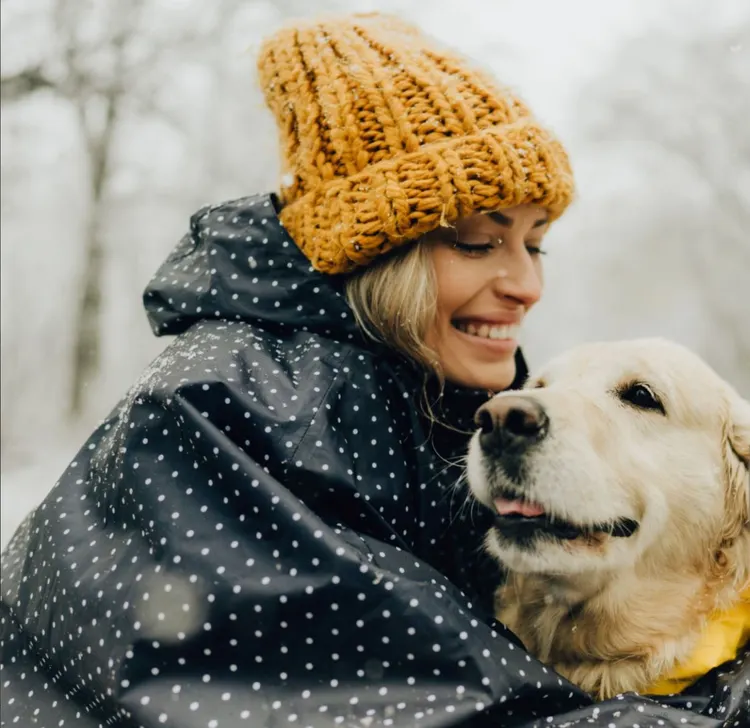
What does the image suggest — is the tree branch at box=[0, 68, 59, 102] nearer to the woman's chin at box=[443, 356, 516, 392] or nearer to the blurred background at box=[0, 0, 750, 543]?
the blurred background at box=[0, 0, 750, 543]

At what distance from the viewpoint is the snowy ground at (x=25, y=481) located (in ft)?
10.8

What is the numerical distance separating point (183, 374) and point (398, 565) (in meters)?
0.63

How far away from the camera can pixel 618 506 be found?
1.71 meters

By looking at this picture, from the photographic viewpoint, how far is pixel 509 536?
1.73 metres

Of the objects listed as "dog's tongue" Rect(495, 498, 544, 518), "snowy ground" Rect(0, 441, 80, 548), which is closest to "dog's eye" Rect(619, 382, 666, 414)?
"dog's tongue" Rect(495, 498, 544, 518)

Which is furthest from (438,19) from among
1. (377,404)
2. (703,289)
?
(377,404)

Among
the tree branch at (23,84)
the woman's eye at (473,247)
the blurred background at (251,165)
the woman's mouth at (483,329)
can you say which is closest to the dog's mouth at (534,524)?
the woman's mouth at (483,329)

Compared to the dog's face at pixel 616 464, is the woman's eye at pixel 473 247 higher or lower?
higher

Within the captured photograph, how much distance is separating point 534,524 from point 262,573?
2.40 ft

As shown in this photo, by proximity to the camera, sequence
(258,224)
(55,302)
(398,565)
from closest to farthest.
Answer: (398,565)
(258,224)
(55,302)

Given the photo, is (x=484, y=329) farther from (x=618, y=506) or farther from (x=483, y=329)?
(x=618, y=506)

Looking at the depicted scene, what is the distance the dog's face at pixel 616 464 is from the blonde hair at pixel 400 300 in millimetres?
314

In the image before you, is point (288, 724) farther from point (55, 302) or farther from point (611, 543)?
point (55, 302)

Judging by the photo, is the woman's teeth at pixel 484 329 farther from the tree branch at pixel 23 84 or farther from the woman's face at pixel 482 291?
the tree branch at pixel 23 84
